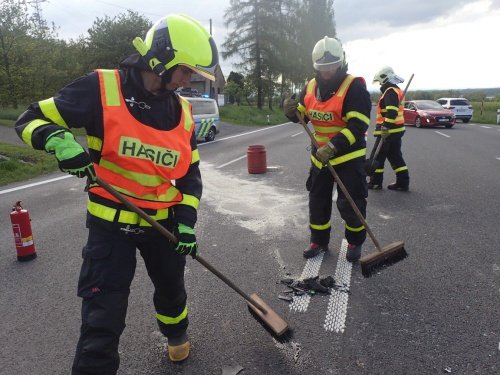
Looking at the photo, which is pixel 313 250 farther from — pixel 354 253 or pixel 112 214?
pixel 112 214

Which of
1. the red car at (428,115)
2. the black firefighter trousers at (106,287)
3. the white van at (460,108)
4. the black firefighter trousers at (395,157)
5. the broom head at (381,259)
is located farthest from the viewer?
the white van at (460,108)

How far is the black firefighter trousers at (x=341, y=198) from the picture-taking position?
3.97 meters

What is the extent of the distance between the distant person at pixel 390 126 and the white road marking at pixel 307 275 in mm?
2895

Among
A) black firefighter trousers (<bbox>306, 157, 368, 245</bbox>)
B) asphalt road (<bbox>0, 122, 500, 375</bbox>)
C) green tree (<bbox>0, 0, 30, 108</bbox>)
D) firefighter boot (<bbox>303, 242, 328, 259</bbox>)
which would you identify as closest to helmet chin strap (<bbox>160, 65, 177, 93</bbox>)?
asphalt road (<bbox>0, 122, 500, 375</bbox>)

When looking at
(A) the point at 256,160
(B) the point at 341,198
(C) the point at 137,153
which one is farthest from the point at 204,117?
(C) the point at 137,153

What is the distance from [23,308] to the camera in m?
3.27

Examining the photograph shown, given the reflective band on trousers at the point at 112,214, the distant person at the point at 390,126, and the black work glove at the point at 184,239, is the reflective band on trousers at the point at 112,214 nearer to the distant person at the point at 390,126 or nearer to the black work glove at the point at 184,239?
the black work glove at the point at 184,239

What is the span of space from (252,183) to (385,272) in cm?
433

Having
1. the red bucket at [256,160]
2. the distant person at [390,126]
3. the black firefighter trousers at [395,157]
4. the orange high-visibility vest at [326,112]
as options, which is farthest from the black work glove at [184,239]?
the red bucket at [256,160]

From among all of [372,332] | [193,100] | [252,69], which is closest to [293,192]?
[372,332]

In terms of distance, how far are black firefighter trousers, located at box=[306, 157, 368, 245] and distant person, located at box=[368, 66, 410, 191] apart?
8.75 ft

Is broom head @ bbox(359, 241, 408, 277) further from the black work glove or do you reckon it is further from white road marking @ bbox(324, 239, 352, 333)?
the black work glove

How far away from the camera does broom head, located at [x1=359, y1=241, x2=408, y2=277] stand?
12.1 feet

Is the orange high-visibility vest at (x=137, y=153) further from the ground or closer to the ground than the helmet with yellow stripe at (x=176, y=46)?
closer to the ground
